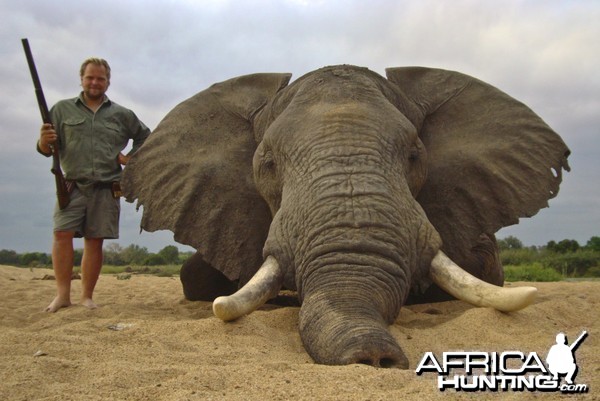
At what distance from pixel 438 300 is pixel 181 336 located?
296 cm

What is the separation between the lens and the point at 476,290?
13.2 ft

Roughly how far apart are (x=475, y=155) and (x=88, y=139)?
3.66m

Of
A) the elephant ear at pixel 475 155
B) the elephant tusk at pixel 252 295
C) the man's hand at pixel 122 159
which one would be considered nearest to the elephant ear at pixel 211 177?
the man's hand at pixel 122 159

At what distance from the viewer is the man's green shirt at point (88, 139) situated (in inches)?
246

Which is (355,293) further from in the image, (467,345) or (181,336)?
(181,336)

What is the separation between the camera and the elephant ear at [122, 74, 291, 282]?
5566 mm

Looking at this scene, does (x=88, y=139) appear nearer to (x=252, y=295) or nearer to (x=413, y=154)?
(x=252, y=295)

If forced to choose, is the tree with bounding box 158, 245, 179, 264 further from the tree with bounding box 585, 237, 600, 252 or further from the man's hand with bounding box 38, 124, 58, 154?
the man's hand with bounding box 38, 124, 58, 154

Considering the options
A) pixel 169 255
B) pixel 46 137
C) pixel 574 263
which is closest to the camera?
pixel 46 137

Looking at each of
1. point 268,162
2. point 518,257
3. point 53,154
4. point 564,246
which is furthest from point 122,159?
point 564,246

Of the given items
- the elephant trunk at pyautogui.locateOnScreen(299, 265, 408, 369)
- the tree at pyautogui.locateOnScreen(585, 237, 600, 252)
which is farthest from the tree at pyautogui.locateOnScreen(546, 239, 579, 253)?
the elephant trunk at pyautogui.locateOnScreen(299, 265, 408, 369)

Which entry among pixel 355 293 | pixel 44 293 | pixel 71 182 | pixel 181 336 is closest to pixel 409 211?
pixel 355 293

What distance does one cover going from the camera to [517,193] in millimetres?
5730

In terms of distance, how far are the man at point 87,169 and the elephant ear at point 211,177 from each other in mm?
299
